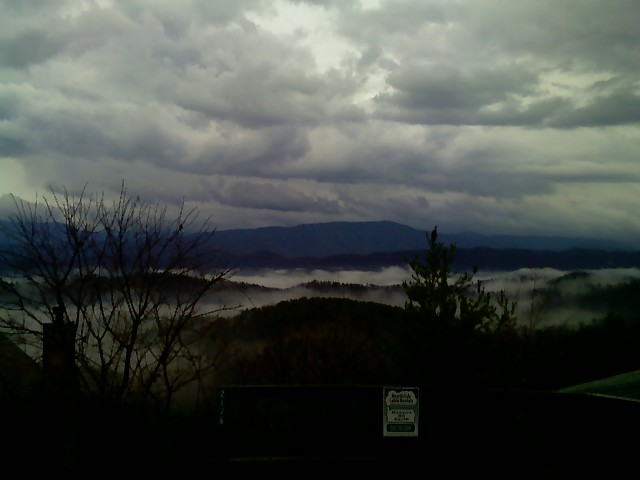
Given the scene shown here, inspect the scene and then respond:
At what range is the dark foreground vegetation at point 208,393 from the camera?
6.41m

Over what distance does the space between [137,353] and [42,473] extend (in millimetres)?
2990

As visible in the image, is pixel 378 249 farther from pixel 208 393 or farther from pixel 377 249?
pixel 208 393

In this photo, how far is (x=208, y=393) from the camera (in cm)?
995

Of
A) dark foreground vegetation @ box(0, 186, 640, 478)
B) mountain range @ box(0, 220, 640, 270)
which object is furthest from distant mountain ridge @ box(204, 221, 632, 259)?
dark foreground vegetation @ box(0, 186, 640, 478)

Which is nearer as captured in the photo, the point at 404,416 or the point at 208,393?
the point at 404,416

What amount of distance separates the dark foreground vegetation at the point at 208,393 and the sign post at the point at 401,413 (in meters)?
0.16

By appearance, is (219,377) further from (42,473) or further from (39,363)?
(42,473)

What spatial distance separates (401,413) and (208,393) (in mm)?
4404

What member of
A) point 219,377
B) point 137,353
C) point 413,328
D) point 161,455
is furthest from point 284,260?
point 161,455

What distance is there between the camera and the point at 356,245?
116 feet

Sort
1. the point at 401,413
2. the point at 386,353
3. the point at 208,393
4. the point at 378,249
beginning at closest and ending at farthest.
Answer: the point at 401,413
the point at 208,393
the point at 386,353
the point at 378,249

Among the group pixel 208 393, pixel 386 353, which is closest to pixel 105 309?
pixel 208 393

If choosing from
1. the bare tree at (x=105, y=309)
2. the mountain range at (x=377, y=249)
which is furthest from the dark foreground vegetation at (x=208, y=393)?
the mountain range at (x=377, y=249)

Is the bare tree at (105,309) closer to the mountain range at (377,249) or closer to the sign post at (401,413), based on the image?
the sign post at (401,413)
